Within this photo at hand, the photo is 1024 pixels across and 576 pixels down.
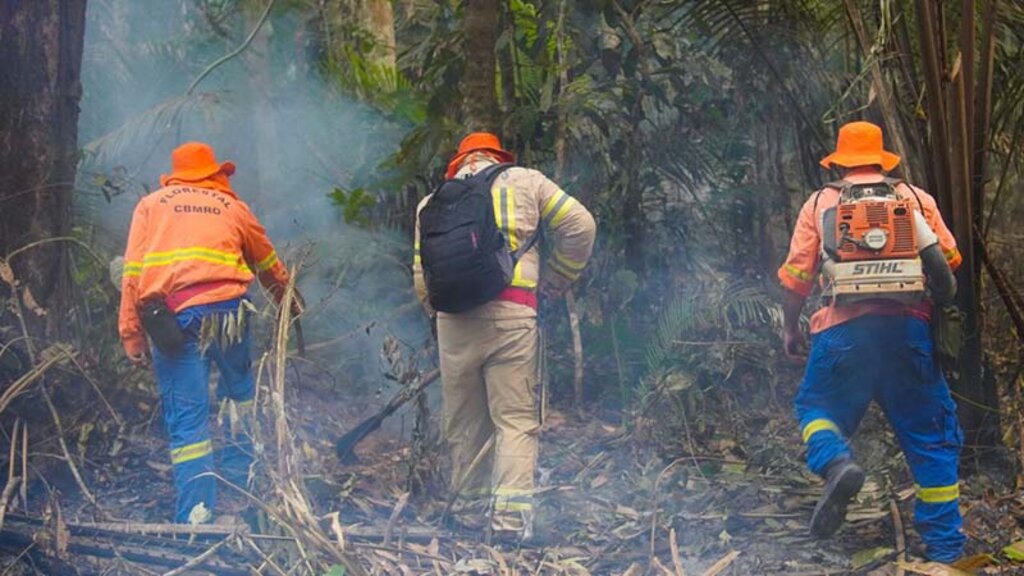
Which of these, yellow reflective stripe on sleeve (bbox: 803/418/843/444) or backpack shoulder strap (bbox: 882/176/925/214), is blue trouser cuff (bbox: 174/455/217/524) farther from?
backpack shoulder strap (bbox: 882/176/925/214)

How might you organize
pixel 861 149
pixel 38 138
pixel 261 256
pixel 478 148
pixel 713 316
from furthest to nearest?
pixel 713 316 < pixel 38 138 < pixel 261 256 < pixel 478 148 < pixel 861 149

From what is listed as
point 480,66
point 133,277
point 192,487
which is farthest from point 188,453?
point 480,66

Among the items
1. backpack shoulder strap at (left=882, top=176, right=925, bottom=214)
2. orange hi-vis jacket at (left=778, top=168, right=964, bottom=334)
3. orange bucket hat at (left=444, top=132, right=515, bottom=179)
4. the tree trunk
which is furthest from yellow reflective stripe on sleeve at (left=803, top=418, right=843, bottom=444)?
the tree trunk

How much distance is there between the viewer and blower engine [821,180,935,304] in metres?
4.70

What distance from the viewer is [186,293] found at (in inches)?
213

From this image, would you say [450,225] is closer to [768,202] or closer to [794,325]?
[794,325]

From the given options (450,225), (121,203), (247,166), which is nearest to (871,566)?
(450,225)

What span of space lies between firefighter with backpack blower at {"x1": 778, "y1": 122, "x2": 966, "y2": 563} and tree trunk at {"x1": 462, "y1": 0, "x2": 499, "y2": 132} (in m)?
2.25

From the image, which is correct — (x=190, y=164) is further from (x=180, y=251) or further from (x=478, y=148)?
(x=478, y=148)

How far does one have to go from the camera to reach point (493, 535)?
5.08m

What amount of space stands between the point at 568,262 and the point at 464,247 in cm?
67

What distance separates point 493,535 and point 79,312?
3.02m

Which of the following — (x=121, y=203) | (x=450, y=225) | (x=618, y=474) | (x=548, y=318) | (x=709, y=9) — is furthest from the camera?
(x=121, y=203)

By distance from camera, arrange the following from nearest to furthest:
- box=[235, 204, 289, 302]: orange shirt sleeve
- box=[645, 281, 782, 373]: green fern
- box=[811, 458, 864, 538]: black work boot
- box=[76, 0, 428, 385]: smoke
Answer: box=[811, 458, 864, 538]: black work boot → box=[235, 204, 289, 302]: orange shirt sleeve → box=[645, 281, 782, 373]: green fern → box=[76, 0, 428, 385]: smoke
